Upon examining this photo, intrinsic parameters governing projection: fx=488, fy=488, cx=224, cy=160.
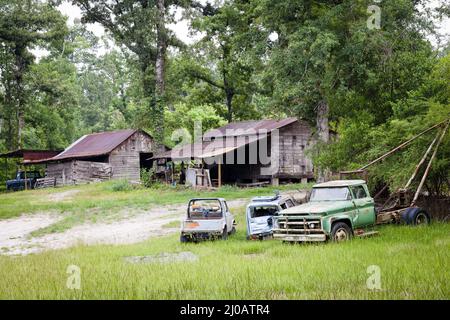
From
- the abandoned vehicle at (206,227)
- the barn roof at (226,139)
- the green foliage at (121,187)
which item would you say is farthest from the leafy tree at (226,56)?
the abandoned vehicle at (206,227)

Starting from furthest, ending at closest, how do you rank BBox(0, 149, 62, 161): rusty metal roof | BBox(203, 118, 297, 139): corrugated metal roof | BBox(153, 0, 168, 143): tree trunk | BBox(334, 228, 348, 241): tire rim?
BBox(0, 149, 62, 161): rusty metal roof, BBox(153, 0, 168, 143): tree trunk, BBox(203, 118, 297, 139): corrugated metal roof, BBox(334, 228, 348, 241): tire rim

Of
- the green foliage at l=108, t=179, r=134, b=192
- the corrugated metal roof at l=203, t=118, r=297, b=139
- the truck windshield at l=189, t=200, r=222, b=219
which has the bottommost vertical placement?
the truck windshield at l=189, t=200, r=222, b=219

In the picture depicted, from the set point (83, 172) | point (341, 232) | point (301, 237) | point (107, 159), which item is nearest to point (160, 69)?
point (107, 159)

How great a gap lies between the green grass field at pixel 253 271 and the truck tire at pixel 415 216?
22.8 inches

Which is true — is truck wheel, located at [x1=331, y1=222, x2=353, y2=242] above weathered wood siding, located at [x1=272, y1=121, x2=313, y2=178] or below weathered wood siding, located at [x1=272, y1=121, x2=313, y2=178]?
below

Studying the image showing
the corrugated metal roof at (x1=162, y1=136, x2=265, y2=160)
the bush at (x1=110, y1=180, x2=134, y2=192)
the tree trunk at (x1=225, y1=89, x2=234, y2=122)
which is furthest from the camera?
the tree trunk at (x1=225, y1=89, x2=234, y2=122)

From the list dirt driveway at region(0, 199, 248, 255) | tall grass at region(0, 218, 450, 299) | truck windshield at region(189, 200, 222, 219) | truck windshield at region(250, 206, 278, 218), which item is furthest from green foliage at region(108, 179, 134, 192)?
tall grass at region(0, 218, 450, 299)

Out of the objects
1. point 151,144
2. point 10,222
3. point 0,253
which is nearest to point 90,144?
point 151,144

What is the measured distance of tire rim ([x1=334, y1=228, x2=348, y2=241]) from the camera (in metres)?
14.4

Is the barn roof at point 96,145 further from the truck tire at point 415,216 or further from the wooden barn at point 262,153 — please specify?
the truck tire at point 415,216

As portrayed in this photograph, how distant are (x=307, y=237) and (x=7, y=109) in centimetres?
5035

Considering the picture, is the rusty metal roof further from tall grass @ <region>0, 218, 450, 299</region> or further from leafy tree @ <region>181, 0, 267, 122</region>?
tall grass @ <region>0, 218, 450, 299</region>

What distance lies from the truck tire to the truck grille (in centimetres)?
402

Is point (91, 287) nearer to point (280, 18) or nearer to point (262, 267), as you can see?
point (262, 267)
